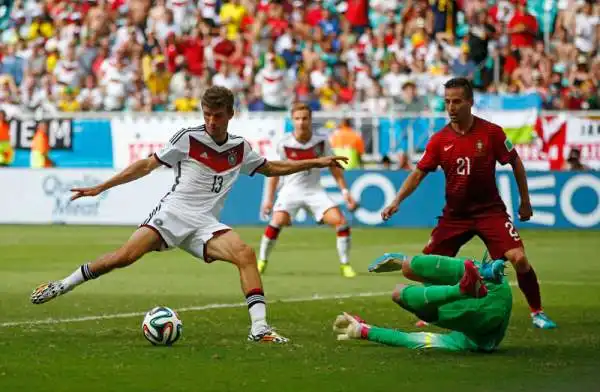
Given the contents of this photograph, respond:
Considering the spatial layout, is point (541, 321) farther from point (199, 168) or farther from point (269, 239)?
point (269, 239)

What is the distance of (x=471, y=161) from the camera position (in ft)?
38.2

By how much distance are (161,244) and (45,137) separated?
62.1 feet

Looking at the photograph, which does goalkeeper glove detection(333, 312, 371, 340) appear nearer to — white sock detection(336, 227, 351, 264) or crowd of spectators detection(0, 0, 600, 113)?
white sock detection(336, 227, 351, 264)

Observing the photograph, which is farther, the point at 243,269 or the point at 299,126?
the point at 299,126

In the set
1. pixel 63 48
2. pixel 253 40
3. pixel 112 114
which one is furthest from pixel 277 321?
pixel 63 48

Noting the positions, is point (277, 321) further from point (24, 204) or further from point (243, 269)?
point (24, 204)

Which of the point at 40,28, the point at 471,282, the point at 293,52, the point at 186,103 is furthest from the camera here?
the point at 40,28

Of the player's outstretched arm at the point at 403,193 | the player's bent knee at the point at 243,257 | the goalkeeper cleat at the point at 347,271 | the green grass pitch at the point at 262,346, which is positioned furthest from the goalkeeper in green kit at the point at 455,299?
the goalkeeper cleat at the point at 347,271

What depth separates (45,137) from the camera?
29312 millimetres

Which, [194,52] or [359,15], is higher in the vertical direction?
[359,15]

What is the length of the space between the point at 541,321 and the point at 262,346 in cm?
283

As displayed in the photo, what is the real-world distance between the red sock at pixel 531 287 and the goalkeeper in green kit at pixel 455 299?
186cm

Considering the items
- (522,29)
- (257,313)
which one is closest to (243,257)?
(257,313)

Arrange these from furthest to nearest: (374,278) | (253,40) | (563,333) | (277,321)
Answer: (253,40)
(374,278)
(277,321)
(563,333)
